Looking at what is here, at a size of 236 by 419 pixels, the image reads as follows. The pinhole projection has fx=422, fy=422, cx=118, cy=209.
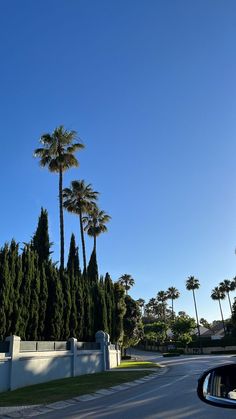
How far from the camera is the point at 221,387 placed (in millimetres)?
2551

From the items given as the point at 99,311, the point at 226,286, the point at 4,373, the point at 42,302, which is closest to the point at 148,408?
the point at 4,373

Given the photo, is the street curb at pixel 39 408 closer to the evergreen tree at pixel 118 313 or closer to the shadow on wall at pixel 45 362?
the shadow on wall at pixel 45 362

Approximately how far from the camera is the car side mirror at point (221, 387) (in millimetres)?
2443

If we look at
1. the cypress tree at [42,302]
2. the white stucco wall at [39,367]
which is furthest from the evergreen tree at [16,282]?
the cypress tree at [42,302]

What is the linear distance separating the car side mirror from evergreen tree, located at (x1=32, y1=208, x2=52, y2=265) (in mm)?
30179

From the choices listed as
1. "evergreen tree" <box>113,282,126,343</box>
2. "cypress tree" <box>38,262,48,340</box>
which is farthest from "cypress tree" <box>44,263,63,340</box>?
"evergreen tree" <box>113,282,126,343</box>

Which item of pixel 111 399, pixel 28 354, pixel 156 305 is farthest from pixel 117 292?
pixel 156 305

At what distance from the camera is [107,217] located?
5525 cm

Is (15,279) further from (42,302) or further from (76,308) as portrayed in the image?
(76,308)

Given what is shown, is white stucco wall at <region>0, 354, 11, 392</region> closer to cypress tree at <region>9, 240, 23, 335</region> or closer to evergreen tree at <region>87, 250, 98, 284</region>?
cypress tree at <region>9, 240, 23, 335</region>

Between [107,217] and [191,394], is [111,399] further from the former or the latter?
[107,217]

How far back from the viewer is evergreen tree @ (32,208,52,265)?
32312 mm

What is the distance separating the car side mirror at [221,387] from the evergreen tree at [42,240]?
30179mm

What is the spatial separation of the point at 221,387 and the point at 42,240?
101 feet
